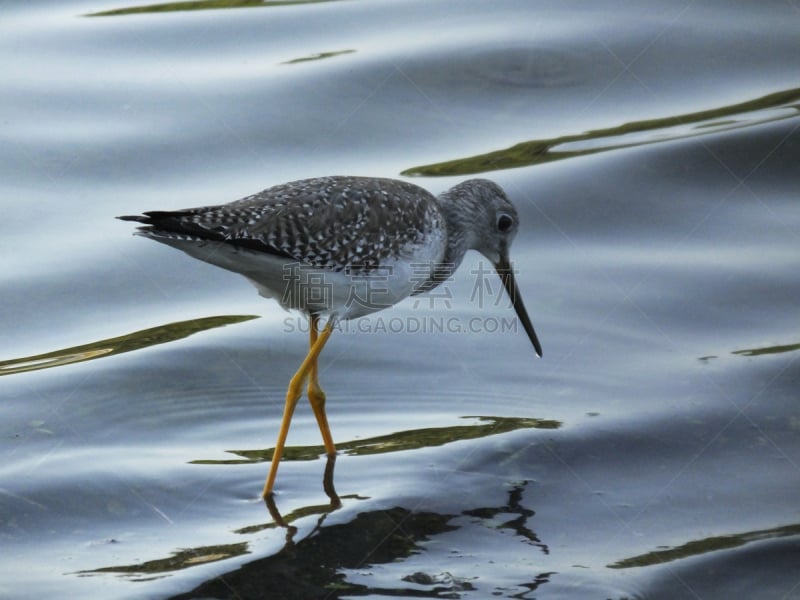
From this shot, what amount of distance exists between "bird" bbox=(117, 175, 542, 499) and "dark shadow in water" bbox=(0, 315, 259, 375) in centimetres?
154

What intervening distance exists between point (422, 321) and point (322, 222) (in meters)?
2.39

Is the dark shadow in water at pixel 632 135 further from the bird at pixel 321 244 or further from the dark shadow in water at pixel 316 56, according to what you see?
the bird at pixel 321 244

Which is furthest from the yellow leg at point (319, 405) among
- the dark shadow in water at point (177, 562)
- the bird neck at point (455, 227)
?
the dark shadow in water at point (177, 562)

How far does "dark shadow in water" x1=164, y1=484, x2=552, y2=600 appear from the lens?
253 inches

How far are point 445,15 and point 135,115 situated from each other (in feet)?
13.6

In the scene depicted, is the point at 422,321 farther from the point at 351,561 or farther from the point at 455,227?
the point at 351,561

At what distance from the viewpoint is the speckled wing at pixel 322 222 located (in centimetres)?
734

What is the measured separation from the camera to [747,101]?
12.7 meters

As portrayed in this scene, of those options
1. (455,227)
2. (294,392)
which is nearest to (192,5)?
(455,227)

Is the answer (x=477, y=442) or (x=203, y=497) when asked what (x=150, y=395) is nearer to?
(x=203, y=497)

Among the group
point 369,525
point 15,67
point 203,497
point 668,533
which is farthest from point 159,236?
point 15,67

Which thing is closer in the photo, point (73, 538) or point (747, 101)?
point (73, 538)

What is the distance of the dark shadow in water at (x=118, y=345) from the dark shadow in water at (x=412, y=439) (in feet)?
5.45

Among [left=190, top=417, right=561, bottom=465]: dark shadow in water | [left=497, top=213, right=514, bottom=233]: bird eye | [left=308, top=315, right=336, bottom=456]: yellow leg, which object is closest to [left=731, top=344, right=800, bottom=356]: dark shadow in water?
[left=190, top=417, right=561, bottom=465]: dark shadow in water
